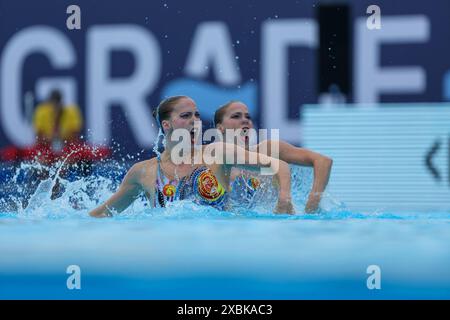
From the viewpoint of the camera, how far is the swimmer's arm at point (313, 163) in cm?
349

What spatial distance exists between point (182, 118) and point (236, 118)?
39 cm

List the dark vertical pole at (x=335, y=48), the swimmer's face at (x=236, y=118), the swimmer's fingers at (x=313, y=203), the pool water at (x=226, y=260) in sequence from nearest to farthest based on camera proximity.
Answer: the pool water at (x=226, y=260) < the swimmer's fingers at (x=313, y=203) < the dark vertical pole at (x=335, y=48) < the swimmer's face at (x=236, y=118)

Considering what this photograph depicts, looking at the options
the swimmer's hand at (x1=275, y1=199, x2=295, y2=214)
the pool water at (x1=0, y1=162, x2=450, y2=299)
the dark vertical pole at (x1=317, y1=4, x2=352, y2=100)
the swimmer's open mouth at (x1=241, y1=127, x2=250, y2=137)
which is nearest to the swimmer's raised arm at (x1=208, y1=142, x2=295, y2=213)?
the swimmer's hand at (x1=275, y1=199, x2=295, y2=214)

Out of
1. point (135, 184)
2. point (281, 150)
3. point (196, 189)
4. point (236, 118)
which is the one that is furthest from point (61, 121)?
point (281, 150)

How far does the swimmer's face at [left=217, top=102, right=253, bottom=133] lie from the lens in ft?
12.2

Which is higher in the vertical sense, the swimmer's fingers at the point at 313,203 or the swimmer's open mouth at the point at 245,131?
the swimmer's open mouth at the point at 245,131

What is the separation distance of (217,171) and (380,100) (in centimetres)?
108

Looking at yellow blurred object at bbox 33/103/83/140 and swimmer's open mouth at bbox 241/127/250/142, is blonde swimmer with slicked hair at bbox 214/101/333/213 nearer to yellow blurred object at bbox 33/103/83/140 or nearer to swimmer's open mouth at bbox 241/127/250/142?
swimmer's open mouth at bbox 241/127/250/142

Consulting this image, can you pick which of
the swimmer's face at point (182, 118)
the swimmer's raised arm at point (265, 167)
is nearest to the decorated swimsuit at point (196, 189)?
the swimmer's raised arm at point (265, 167)

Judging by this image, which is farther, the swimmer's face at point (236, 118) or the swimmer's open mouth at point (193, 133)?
the swimmer's face at point (236, 118)

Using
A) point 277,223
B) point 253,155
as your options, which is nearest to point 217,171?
point 253,155

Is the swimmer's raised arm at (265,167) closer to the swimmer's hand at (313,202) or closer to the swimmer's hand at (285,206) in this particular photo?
the swimmer's hand at (285,206)

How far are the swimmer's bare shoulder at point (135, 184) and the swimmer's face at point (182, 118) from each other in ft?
0.73

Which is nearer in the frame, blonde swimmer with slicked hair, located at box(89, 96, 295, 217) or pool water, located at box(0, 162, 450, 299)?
pool water, located at box(0, 162, 450, 299)
